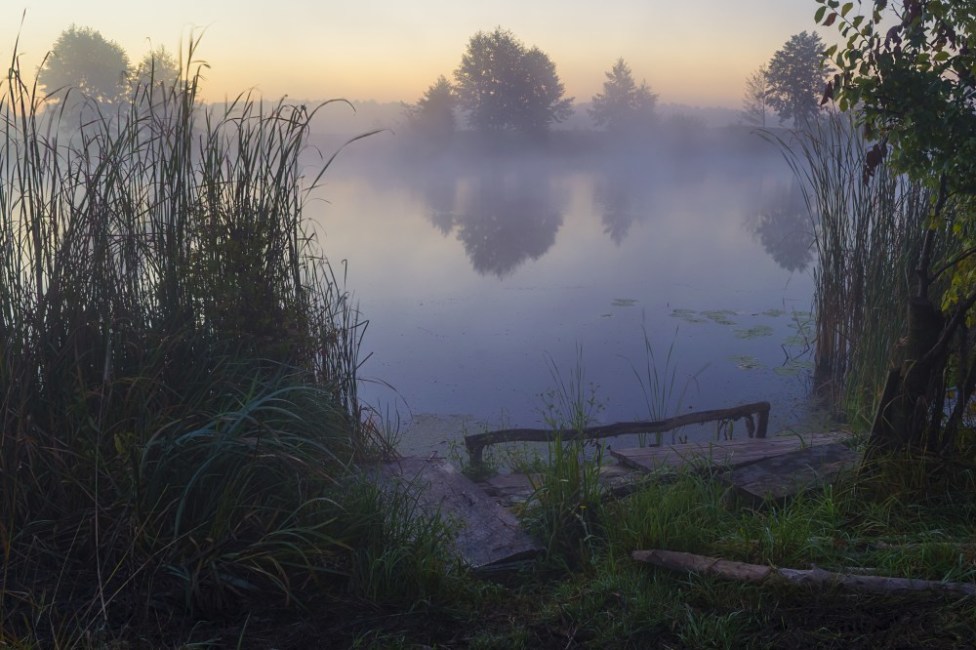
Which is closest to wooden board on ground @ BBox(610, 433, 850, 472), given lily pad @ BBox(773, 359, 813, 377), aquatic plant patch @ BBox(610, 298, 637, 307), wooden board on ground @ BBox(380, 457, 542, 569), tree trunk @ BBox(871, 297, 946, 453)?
tree trunk @ BBox(871, 297, 946, 453)

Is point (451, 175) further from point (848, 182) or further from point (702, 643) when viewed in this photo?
point (702, 643)

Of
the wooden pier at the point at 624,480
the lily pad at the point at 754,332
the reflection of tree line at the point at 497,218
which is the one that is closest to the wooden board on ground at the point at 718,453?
the wooden pier at the point at 624,480

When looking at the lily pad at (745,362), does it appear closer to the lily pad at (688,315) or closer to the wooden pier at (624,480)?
the lily pad at (688,315)

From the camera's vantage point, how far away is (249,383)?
2.86 meters

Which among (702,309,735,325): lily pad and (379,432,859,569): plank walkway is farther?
(702,309,735,325): lily pad

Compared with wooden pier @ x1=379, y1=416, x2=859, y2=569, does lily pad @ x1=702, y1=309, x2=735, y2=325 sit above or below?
above

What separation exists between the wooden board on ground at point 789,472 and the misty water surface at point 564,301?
168cm

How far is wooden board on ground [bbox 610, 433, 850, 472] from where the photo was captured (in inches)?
126

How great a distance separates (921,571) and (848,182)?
3464mm

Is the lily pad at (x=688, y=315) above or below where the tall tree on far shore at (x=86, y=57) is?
below

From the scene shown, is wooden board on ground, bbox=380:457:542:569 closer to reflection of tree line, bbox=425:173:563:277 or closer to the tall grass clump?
the tall grass clump

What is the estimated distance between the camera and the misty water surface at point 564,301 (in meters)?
5.93

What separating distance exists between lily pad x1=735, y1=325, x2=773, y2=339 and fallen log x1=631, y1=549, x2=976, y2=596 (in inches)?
204

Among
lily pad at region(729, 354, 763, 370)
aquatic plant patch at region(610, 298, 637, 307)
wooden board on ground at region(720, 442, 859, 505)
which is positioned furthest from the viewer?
aquatic plant patch at region(610, 298, 637, 307)
